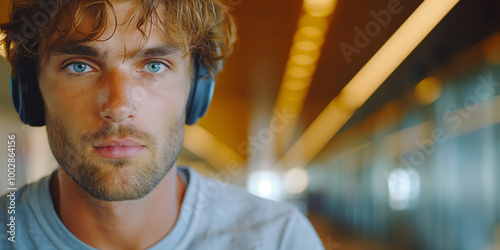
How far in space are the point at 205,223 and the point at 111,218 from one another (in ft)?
0.67

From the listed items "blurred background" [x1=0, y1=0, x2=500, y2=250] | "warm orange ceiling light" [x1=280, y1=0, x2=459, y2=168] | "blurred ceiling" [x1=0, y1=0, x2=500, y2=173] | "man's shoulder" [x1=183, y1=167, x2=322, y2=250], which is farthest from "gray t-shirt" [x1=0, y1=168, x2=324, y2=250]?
"warm orange ceiling light" [x1=280, y1=0, x2=459, y2=168]

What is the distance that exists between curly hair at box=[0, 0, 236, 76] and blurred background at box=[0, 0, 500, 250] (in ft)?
0.28

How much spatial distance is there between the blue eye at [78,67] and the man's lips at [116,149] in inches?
5.9

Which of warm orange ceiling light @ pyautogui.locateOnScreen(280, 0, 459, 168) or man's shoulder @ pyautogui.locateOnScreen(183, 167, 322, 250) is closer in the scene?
man's shoulder @ pyautogui.locateOnScreen(183, 167, 322, 250)

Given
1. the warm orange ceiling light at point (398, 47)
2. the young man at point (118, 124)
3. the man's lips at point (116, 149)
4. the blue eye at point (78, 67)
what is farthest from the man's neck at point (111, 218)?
the warm orange ceiling light at point (398, 47)

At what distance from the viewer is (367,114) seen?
284 centimetres

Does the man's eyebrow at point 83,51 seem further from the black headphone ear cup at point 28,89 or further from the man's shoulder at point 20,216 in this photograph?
the man's shoulder at point 20,216

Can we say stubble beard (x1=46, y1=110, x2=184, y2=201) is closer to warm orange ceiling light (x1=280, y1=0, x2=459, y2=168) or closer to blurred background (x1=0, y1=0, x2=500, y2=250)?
blurred background (x1=0, y1=0, x2=500, y2=250)

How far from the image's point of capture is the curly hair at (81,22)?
79 centimetres

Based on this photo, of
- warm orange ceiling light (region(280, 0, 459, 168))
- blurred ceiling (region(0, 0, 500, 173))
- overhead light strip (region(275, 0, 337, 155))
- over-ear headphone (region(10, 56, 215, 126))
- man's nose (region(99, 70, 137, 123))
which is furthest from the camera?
overhead light strip (region(275, 0, 337, 155))

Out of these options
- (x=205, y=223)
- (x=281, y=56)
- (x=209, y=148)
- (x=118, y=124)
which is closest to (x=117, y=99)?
(x=118, y=124)

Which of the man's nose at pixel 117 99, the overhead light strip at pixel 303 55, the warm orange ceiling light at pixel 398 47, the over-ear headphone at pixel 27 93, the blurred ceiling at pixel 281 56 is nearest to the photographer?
the man's nose at pixel 117 99

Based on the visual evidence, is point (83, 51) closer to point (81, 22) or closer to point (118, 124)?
point (81, 22)

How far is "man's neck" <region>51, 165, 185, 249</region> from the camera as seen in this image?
87cm
